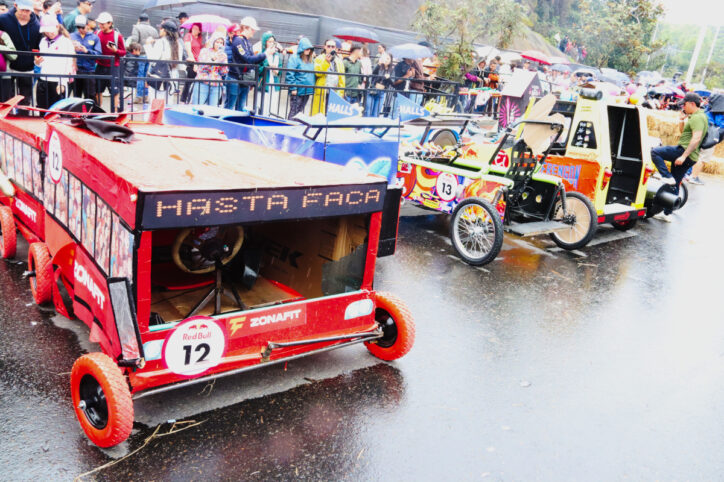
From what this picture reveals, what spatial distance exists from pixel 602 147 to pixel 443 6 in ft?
46.0

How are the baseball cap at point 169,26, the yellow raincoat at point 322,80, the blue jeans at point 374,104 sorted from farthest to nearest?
the blue jeans at point 374,104 → the yellow raincoat at point 322,80 → the baseball cap at point 169,26

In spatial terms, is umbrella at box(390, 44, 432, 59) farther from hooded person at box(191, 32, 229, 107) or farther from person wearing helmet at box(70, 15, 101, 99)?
person wearing helmet at box(70, 15, 101, 99)

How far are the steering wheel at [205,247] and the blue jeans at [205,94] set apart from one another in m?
7.47

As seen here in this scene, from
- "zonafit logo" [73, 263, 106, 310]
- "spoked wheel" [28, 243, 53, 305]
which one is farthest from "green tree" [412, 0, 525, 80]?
"zonafit logo" [73, 263, 106, 310]

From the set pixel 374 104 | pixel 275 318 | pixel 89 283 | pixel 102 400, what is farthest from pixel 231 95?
pixel 102 400

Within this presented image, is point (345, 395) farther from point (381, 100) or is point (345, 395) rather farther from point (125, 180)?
point (381, 100)

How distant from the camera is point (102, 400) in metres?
3.43

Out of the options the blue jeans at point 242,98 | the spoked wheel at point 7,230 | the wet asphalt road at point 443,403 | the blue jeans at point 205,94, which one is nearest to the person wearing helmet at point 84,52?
the blue jeans at point 205,94

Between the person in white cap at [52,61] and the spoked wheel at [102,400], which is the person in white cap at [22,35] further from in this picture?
the spoked wheel at [102,400]

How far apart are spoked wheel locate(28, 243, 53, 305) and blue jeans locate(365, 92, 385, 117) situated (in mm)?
9560

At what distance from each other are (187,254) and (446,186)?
14.8ft

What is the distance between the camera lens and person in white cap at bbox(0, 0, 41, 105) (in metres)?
9.01

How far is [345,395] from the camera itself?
14.1 ft

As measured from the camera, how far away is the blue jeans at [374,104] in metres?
13.8
